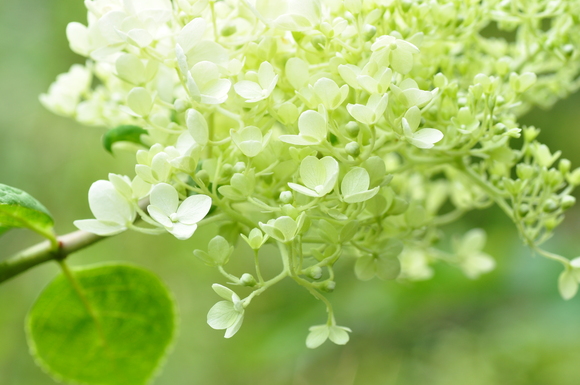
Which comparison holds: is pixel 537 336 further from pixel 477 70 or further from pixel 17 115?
pixel 17 115

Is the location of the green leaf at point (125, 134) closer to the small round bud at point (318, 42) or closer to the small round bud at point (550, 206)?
the small round bud at point (318, 42)

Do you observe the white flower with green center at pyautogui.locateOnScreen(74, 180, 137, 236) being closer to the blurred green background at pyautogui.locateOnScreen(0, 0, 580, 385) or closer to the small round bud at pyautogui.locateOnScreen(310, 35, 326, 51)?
the small round bud at pyautogui.locateOnScreen(310, 35, 326, 51)

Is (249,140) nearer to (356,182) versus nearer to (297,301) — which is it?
(356,182)

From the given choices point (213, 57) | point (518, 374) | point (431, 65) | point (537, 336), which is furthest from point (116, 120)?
point (518, 374)

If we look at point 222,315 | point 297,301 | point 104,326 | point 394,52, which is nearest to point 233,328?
point 222,315

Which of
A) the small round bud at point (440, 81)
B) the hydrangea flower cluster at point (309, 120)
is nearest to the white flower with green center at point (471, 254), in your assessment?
the hydrangea flower cluster at point (309, 120)

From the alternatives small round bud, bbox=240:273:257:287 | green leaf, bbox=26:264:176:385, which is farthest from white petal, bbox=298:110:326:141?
green leaf, bbox=26:264:176:385
